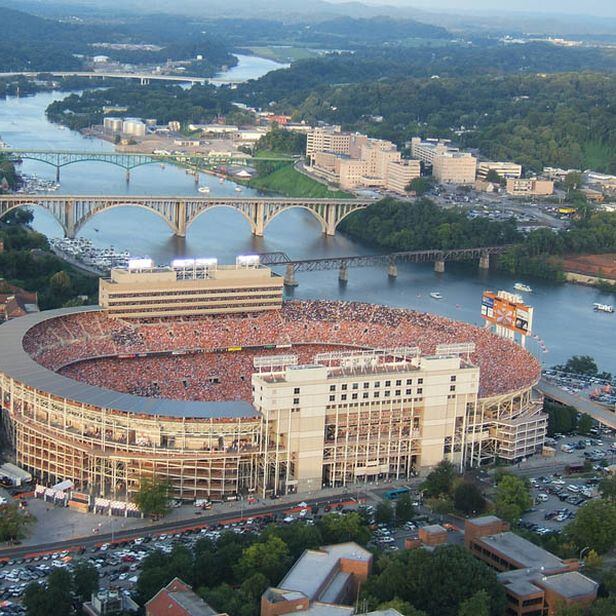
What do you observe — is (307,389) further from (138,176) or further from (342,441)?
(138,176)

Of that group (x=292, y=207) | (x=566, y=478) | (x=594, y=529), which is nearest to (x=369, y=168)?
(x=292, y=207)

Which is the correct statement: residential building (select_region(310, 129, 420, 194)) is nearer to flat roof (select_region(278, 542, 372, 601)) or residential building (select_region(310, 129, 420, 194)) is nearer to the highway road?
the highway road

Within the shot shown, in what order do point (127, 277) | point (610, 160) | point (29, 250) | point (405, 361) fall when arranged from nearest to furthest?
1. point (405, 361)
2. point (127, 277)
3. point (29, 250)
4. point (610, 160)

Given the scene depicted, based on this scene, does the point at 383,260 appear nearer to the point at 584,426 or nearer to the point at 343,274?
the point at 343,274

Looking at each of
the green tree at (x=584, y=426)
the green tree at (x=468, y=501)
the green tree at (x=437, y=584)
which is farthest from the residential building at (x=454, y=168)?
the green tree at (x=437, y=584)

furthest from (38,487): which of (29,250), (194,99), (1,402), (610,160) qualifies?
(194,99)

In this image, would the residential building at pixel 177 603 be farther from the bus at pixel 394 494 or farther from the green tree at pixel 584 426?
the green tree at pixel 584 426
